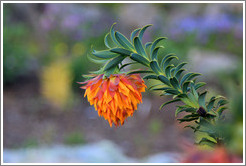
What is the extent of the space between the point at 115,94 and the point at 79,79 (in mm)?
2870

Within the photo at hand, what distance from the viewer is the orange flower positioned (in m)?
0.75

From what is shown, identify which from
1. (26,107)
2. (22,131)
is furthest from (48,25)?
(22,131)

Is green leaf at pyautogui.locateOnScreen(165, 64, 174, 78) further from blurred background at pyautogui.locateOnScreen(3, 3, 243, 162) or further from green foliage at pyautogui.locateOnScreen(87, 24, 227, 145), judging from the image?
blurred background at pyautogui.locateOnScreen(3, 3, 243, 162)

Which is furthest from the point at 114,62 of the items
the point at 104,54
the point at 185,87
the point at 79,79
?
the point at 79,79

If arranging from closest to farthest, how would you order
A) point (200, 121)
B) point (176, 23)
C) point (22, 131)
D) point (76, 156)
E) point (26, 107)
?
point (200, 121) < point (76, 156) < point (22, 131) < point (26, 107) < point (176, 23)

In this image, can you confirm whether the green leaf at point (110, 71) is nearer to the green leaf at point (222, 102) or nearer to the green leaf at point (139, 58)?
the green leaf at point (139, 58)

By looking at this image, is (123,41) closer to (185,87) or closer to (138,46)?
(138,46)

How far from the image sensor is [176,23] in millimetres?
5531

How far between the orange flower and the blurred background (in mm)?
1142

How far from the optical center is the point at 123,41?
0.68 m

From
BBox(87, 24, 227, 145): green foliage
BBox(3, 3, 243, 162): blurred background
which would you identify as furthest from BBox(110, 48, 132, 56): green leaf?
BBox(3, 3, 243, 162): blurred background

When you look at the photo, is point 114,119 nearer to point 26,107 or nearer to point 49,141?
point 49,141

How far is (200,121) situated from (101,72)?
0.75ft

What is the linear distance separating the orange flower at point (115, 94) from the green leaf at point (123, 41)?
0.29 ft
